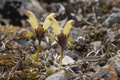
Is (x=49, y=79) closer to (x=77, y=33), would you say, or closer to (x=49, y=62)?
(x=49, y=62)

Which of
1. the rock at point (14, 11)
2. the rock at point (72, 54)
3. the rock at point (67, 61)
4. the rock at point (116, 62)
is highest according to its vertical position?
the rock at point (14, 11)

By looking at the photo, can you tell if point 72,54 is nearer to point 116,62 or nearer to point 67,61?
point 67,61

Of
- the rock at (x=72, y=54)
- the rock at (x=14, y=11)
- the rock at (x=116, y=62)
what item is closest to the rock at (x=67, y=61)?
the rock at (x=72, y=54)

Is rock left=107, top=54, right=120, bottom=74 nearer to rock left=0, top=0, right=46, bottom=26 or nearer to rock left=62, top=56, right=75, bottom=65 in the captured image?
rock left=62, top=56, right=75, bottom=65

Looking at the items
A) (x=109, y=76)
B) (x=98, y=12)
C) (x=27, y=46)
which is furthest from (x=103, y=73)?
(x=98, y=12)

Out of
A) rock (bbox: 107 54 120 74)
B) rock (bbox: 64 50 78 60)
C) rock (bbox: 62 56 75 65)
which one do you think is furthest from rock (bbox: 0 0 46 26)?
rock (bbox: 107 54 120 74)

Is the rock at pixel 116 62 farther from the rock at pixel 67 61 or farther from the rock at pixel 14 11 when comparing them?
the rock at pixel 14 11

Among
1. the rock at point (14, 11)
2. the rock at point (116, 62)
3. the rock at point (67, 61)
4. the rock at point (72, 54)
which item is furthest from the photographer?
the rock at point (14, 11)

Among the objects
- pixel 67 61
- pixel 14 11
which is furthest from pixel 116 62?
pixel 14 11

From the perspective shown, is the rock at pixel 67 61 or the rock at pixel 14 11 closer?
the rock at pixel 67 61

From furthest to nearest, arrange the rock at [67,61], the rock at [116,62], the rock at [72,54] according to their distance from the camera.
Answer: the rock at [72,54]
the rock at [67,61]
the rock at [116,62]

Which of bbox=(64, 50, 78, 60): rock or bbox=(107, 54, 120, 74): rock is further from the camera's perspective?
bbox=(64, 50, 78, 60): rock
